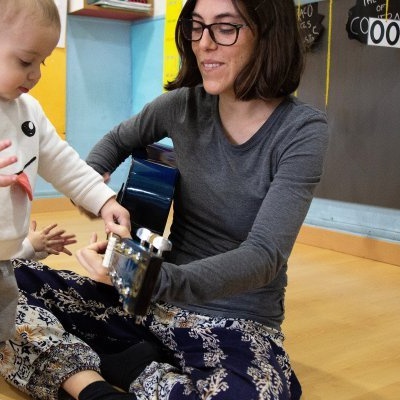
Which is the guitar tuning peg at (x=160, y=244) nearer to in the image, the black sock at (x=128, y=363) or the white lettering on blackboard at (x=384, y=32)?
the black sock at (x=128, y=363)

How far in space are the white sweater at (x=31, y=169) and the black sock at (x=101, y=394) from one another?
0.92ft

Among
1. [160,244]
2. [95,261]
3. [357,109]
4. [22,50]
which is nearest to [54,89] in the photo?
[357,109]

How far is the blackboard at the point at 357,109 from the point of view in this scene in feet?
7.35

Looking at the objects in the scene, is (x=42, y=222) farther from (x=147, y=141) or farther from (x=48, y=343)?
(x=48, y=343)

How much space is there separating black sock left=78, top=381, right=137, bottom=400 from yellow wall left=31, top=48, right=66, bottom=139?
7.50ft

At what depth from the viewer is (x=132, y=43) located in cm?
345

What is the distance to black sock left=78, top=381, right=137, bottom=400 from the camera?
3.49ft

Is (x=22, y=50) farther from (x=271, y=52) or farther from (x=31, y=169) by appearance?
(x=271, y=52)

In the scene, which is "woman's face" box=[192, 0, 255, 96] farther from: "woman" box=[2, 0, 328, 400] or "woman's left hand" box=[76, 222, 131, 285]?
"woman's left hand" box=[76, 222, 131, 285]

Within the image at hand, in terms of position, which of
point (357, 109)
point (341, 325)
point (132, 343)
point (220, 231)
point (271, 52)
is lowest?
point (341, 325)

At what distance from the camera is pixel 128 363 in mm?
1209

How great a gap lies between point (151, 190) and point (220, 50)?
374 millimetres

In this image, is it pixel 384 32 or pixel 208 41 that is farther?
pixel 384 32

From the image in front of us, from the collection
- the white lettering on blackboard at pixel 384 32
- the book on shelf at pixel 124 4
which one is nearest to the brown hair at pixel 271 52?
the white lettering on blackboard at pixel 384 32
